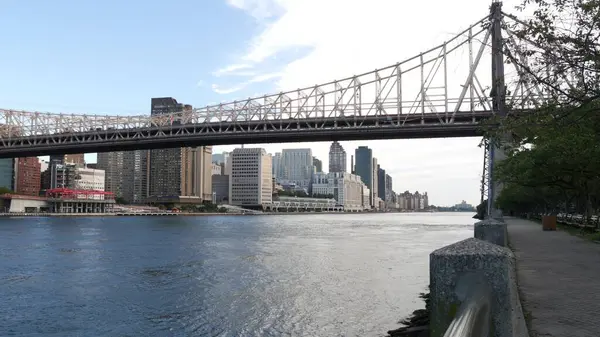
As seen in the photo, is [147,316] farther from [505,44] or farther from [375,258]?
[375,258]

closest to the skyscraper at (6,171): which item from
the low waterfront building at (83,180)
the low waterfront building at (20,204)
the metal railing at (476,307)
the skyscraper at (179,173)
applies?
the low waterfront building at (83,180)

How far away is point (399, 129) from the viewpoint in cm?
5578

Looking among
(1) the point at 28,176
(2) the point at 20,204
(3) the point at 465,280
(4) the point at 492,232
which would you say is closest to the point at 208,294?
(4) the point at 492,232

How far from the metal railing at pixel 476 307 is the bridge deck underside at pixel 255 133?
48.9m

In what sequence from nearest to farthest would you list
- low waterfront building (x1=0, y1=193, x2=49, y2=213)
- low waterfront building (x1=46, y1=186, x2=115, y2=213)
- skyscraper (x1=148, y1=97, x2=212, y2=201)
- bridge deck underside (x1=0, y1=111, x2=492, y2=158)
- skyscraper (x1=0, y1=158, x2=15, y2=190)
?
bridge deck underside (x1=0, y1=111, x2=492, y2=158)
low waterfront building (x1=0, y1=193, x2=49, y2=213)
low waterfront building (x1=46, y1=186, x2=115, y2=213)
skyscraper (x1=0, y1=158, x2=15, y2=190)
skyscraper (x1=148, y1=97, x2=212, y2=201)

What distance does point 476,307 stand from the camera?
3219 mm

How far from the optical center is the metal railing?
3.12 metres

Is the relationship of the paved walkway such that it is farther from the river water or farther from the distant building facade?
the distant building facade

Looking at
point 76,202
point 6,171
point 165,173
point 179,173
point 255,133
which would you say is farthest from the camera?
point 165,173

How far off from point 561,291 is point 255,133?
54149 mm

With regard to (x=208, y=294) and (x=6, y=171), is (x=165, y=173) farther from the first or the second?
(x=208, y=294)

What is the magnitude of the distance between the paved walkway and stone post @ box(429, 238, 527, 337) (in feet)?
10.4

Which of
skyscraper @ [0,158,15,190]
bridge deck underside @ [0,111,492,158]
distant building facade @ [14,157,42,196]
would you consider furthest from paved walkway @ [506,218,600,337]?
distant building facade @ [14,157,42,196]

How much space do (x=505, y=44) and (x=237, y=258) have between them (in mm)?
20213
